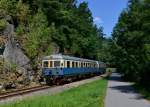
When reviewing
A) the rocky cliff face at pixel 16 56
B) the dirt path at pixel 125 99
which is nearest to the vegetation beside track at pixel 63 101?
the dirt path at pixel 125 99

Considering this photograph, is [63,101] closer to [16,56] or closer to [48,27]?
[16,56]

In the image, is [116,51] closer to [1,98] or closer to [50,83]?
[50,83]

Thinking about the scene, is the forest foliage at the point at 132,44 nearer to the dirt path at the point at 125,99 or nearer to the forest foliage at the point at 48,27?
the dirt path at the point at 125,99

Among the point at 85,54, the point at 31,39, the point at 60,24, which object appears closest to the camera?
the point at 31,39

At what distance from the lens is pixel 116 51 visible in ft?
218

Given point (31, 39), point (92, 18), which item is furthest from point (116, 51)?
point (92, 18)

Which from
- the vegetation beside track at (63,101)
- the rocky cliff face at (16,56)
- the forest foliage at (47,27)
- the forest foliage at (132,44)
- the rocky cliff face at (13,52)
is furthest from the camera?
the forest foliage at (132,44)

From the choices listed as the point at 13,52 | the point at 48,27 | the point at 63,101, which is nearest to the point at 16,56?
the point at 13,52

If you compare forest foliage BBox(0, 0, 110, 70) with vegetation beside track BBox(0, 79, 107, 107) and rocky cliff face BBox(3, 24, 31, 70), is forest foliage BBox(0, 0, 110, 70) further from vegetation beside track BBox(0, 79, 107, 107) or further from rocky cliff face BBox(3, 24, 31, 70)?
vegetation beside track BBox(0, 79, 107, 107)

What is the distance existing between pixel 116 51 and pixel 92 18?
2541 inches

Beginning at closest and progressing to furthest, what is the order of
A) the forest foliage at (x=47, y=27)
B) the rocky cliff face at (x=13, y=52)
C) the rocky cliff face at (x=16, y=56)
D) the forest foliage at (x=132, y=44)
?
the rocky cliff face at (x=16, y=56)
the rocky cliff face at (x=13, y=52)
the forest foliage at (x=47, y=27)
the forest foliage at (x=132, y=44)

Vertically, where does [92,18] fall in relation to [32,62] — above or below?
above

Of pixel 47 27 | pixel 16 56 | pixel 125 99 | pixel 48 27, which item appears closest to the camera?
pixel 125 99

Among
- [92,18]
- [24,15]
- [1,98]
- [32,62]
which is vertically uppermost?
[92,18]
